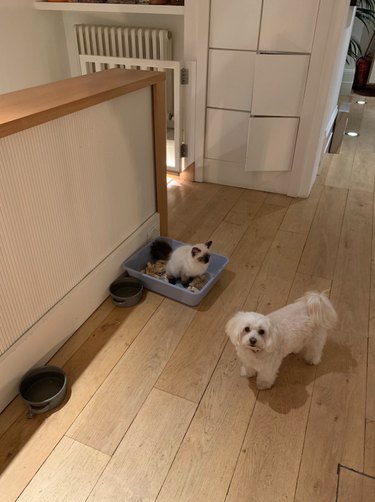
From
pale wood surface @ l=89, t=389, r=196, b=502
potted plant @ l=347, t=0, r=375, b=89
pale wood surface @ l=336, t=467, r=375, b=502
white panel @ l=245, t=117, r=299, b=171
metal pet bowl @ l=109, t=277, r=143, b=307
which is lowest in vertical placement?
pale wood surface @ l=336, t=467, r=375, b=502

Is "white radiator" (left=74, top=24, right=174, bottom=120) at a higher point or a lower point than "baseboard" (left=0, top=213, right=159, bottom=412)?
higher

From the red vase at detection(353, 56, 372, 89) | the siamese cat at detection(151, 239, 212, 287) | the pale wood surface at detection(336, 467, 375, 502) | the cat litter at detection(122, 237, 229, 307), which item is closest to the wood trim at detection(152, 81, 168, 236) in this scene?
the cat litter at detection(122, 237, 229, 307)

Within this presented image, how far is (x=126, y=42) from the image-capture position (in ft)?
9.91

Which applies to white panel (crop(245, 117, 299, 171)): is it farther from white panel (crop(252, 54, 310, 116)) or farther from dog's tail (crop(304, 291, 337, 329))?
dog's tail (crop(304, 291, 337, 329))

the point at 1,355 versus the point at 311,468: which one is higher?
the point at 1,355

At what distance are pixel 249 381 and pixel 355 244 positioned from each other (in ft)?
4.06

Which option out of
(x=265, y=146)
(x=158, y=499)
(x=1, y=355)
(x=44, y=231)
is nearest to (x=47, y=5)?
(x=265, y=146)

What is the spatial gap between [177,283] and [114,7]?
2033mm

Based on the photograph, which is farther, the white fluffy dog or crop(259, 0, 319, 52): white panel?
crop(259, 0, 319, 52): white panel

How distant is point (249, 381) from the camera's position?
149cm

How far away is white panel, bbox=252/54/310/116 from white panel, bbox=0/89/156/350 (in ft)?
3.07

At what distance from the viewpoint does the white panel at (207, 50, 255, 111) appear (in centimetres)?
248

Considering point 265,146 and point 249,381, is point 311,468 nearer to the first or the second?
point 249,381

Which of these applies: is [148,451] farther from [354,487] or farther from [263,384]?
[354,487]
